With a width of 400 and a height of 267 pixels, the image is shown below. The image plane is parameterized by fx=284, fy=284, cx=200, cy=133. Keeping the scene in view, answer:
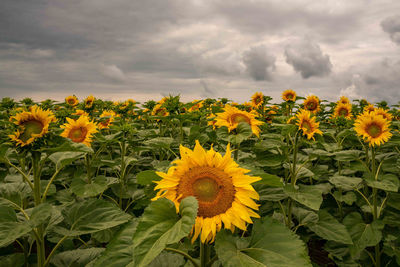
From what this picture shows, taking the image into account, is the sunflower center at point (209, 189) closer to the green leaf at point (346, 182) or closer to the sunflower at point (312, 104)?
the green leaf at point (346, 182)

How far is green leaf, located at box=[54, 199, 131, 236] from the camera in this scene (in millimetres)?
1878

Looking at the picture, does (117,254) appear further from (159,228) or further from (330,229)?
(330,229)

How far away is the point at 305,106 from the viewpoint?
7484 mm

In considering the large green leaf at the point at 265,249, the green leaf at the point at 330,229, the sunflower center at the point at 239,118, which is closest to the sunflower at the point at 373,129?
the green leaf at the point at 330,229

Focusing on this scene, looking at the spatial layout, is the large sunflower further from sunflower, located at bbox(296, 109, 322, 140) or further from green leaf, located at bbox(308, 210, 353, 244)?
sunflower, located at bbox(296, 109, 322, 140)

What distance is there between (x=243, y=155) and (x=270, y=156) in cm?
27

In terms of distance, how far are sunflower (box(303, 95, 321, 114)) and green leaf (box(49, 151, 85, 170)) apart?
6.35 meters

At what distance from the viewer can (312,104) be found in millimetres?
7395

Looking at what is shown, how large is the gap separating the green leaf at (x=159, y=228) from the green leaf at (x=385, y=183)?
92.8 inches

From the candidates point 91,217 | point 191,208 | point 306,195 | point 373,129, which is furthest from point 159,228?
point 373,129

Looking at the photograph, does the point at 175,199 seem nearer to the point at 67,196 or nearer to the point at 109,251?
the point at 109,251

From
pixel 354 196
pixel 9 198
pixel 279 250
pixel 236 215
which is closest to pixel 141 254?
pixel 236 215

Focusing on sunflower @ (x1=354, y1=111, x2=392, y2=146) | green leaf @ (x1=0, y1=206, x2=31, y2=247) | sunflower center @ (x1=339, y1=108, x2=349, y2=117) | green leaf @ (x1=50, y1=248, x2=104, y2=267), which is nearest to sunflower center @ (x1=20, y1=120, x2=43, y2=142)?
green leaf @ (x1=0, y1=206, x2=31, y2=247)

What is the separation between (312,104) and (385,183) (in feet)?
15.9
